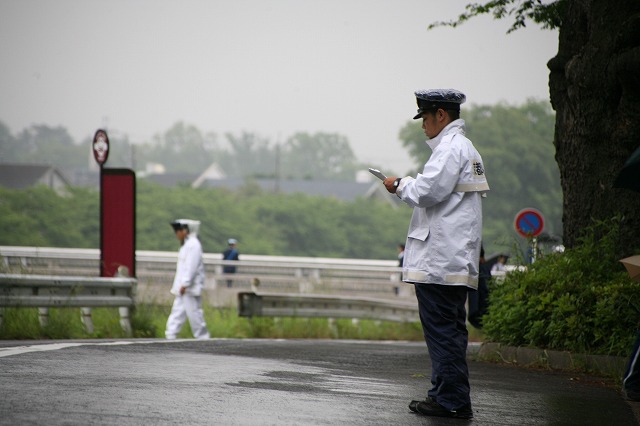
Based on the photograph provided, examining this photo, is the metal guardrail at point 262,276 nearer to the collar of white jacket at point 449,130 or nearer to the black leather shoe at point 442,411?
the collar of white jacket at point 449,130

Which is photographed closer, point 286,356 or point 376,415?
point 376,415

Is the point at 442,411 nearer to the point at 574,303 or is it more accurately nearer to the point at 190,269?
the point at 574,303

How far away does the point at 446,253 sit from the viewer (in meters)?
6.44

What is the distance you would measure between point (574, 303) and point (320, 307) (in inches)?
403

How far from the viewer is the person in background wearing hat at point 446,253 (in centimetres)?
643

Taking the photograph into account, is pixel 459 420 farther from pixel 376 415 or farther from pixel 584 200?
pixel 584 200

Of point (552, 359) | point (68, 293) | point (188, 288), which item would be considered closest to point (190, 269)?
point (188, 288)

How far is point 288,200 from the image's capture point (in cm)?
9412

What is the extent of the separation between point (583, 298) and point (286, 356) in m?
A: 2.77

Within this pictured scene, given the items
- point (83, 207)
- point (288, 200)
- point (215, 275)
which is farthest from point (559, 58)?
point (288, 200)

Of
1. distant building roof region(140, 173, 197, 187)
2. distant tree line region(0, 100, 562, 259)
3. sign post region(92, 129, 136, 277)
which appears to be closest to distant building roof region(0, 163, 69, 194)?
distant tree line region(0, 100, 562, 259)

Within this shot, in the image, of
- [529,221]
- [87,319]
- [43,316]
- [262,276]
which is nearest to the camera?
[43,316]

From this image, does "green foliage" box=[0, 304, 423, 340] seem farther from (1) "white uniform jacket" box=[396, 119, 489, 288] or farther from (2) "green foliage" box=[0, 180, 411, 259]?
(2) "green foliage" box=[0, 180, 411, 259]

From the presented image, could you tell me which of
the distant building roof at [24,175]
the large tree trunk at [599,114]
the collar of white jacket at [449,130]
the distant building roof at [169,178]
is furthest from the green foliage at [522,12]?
the distant building roof at [169,178]
